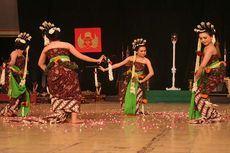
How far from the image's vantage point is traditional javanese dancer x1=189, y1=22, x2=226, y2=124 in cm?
595

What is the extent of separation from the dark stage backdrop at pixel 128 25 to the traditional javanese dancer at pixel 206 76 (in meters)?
5.79

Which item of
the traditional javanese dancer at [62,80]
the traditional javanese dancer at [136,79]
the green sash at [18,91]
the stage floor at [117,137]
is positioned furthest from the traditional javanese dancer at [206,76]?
the green sash at [18,91]

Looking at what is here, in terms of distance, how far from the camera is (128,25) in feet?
40.0

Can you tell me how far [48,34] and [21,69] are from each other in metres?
1.26

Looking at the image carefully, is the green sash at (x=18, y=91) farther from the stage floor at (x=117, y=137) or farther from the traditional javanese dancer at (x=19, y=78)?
the stage floor at (x=117, y=137)

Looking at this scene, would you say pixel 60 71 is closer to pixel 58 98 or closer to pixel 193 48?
pixel 58 98

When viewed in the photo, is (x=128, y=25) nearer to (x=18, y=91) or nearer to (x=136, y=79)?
(x=136, y=79)

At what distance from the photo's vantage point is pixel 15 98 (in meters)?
7.23

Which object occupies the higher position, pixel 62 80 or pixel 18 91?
pixel 62 80

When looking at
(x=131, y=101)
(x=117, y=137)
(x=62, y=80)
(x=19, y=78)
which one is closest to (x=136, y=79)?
(x=131, y=101)

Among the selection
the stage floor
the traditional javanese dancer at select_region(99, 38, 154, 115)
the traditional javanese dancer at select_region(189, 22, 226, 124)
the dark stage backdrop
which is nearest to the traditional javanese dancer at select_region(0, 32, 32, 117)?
the stage floor

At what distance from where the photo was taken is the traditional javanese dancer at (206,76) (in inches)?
234

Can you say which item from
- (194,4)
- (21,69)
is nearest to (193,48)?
(194,4)

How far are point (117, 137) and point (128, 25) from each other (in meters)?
7.71
